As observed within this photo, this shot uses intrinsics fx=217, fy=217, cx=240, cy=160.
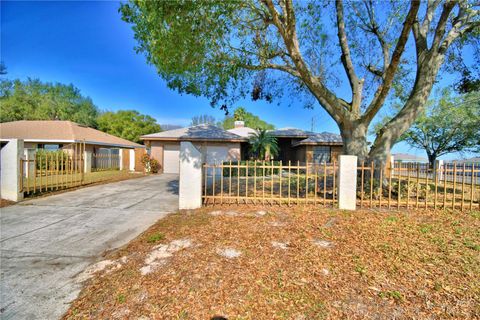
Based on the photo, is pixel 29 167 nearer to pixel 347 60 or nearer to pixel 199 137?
pixel 199 137

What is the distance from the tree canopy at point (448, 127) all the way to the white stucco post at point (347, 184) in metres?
18.7

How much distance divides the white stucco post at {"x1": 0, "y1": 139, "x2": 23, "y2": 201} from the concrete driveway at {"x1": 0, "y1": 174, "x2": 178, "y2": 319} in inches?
24.0

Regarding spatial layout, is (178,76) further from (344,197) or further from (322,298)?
(322,298)

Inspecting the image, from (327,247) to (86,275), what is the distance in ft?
12.5

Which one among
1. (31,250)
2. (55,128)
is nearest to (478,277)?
(31,250)

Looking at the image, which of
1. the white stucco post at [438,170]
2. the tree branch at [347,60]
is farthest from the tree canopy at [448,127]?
the tree branch at [347,60]

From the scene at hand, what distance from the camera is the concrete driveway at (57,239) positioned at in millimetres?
2654

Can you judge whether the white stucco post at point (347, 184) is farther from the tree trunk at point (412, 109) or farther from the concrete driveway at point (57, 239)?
the concrete driveway at point (57, 239)

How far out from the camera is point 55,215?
5914mm

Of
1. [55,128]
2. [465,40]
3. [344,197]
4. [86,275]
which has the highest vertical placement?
[465,40]

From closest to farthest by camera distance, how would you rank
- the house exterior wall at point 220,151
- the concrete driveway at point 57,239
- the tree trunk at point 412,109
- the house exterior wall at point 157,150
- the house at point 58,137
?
the concrete driveway at point 57,239 < the tree trunk at point 412,109 < the house exterior wall at point 220,151 < the house exterior wall at point 157,150 < the house at point 58,137

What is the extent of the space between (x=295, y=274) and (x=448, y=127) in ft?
81.1

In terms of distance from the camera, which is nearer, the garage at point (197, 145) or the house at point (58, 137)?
the garage at point (197, 145)

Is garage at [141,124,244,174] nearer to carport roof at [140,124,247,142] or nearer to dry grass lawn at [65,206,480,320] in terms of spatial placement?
carport roof at [140,124,247,142]
